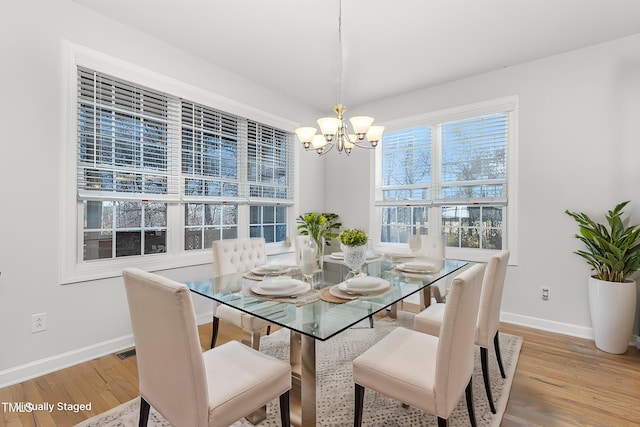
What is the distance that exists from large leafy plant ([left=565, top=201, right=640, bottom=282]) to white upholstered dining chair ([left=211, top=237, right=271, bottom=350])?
289cm

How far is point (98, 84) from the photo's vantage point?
2.53m

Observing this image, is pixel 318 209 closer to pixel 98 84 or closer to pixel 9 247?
pixel 98 84

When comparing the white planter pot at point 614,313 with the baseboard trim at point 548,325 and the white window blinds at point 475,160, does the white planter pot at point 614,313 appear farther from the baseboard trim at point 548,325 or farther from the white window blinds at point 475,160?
the white window blinds at point 475,160

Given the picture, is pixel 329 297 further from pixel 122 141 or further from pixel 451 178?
pixel 451 178

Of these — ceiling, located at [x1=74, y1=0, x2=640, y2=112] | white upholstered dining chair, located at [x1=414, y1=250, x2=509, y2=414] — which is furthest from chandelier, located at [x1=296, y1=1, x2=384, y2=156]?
white upholstered dining chair, located at [x1=414, y1=250, x2=509, y2=414]

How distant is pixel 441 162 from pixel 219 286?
3103 mm

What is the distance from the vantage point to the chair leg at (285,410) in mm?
1399

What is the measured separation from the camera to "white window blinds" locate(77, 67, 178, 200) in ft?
8.11

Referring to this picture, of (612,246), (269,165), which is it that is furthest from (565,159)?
(269,165)

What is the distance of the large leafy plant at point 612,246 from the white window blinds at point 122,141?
3893 mm

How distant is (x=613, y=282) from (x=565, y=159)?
4.01 ft

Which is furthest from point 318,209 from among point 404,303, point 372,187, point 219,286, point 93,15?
point 93,15

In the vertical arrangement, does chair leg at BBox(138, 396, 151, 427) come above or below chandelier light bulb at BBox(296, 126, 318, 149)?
below

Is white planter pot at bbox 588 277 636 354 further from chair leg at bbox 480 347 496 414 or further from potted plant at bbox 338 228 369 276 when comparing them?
potted plant at bbox 338 228 369 276
